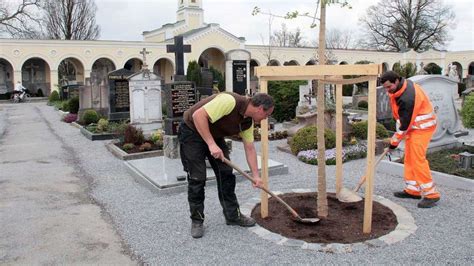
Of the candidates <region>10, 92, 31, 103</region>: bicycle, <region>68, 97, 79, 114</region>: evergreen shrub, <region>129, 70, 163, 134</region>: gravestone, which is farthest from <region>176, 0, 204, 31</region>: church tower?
<region>129, 70, 163, 134</region>: gravestone

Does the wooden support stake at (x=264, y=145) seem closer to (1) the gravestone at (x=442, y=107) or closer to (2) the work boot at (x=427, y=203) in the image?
(2) the work boot at (x=427, y=203)

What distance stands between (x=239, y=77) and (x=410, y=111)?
39.3ft

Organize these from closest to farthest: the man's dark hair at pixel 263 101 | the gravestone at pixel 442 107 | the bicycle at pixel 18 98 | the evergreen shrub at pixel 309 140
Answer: the man's dark hair at pixel 263 101, the gravestone at pixel 442 107, the evergreen shrub at pixel 309 140, the bicycle at pixel 18 98

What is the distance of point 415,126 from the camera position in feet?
17.6

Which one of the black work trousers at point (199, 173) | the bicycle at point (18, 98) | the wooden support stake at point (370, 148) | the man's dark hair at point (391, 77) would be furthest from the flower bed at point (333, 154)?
the bicycle at point (18, 98)

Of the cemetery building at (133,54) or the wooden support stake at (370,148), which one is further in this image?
the cemetery building at (133,54)

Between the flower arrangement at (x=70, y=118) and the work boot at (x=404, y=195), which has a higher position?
the flower arrangement at (x=70, y=118)

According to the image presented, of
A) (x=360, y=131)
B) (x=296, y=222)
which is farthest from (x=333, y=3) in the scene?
(x=360, y=131)

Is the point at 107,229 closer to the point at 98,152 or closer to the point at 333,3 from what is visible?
the point at 333,3

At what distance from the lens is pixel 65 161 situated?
9.05 m

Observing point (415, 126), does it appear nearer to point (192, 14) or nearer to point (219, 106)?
point (219, 106)

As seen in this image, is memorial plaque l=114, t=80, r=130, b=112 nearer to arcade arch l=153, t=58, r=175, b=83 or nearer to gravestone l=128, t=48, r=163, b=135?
gravestone l=128, t=48, r=163, b=135

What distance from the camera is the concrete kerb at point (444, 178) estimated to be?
602 centimetres

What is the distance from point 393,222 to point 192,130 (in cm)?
242
